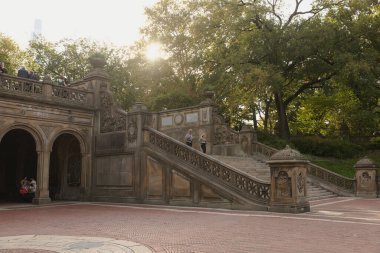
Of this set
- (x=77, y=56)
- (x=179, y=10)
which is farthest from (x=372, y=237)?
(x=77, y=56)

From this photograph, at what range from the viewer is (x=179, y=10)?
37.5 meters

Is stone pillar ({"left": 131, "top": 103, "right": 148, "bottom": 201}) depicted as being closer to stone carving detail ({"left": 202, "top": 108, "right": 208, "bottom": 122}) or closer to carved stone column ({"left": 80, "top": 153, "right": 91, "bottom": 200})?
carved stone column ({"left": 80, "top": 153, "right": 91, "bottom": 200})

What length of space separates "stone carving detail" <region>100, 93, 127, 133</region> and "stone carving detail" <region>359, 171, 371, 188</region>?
13653 millimetres

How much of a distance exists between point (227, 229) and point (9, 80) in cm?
1344

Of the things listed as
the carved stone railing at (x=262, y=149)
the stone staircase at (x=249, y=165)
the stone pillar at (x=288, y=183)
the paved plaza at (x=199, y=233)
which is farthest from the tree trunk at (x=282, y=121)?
the paved plaza at (x=199, y=233)

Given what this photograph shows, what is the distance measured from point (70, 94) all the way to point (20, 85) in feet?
9.38

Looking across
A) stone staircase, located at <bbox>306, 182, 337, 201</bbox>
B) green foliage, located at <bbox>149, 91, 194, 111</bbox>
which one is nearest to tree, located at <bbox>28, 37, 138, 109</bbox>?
green foliage, located at <bbox>149, 91, 194, 111</bbox>

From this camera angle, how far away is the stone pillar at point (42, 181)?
18.3 m

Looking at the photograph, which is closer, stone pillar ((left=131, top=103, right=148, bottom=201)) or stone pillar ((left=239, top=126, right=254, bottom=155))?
stone pillar ((left=131, top=103, right=148, bottom=201))

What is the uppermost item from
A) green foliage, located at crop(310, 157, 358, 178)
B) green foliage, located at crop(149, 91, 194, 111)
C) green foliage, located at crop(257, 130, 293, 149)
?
green foliage, located at crop(149, 91, 194, 111)

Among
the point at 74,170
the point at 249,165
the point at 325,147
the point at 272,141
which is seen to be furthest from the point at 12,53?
the point at 325,147

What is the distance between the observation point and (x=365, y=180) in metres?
20.5

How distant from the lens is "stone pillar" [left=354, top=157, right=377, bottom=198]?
2023 centimetres

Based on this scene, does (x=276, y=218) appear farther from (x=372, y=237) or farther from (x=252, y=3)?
(x=252, y=3)
